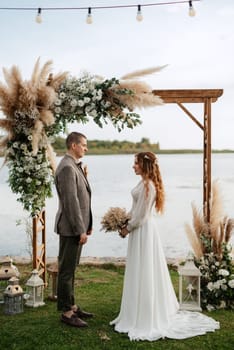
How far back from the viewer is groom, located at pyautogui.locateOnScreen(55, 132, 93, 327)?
14.7 feet

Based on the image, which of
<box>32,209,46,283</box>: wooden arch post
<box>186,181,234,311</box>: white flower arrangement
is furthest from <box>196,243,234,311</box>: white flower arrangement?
<box>32,209,46,283</box>: wooden arch post

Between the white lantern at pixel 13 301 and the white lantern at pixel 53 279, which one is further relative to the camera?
the white lantern at pixel 53 279

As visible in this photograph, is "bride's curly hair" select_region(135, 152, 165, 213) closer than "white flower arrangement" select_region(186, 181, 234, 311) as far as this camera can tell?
Yes

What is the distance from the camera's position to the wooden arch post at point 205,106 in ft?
18.8

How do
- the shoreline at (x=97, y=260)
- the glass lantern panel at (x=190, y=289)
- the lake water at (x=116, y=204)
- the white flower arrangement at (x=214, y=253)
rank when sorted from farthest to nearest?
the lake water at (x=116, y=204) < the shoreline at (x=97, y=260) < the white flower arrangement at (x=214, y=253) < the glass lantern panel at (x=190, y=289)

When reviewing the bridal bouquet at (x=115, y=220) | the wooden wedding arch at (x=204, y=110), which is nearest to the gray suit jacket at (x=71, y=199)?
the bridal bouquet at (x=115, y=220)

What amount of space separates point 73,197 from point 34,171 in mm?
1312

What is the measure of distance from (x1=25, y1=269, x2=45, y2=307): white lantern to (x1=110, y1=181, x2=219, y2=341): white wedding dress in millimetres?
1083

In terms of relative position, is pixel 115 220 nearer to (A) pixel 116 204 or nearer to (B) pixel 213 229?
(B) pixel 213 229

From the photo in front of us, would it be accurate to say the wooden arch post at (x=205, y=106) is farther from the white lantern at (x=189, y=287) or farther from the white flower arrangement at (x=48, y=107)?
the white lantern at (x=189, y=287)

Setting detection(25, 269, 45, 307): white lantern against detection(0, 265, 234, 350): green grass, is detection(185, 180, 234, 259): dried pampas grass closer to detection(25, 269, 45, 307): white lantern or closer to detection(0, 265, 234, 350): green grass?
detection(0, 265, 234, 350): green grass

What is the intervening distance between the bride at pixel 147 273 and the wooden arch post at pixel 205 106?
1.26m

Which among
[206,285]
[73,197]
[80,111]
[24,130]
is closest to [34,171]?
[24,130]

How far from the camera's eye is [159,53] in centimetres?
653
